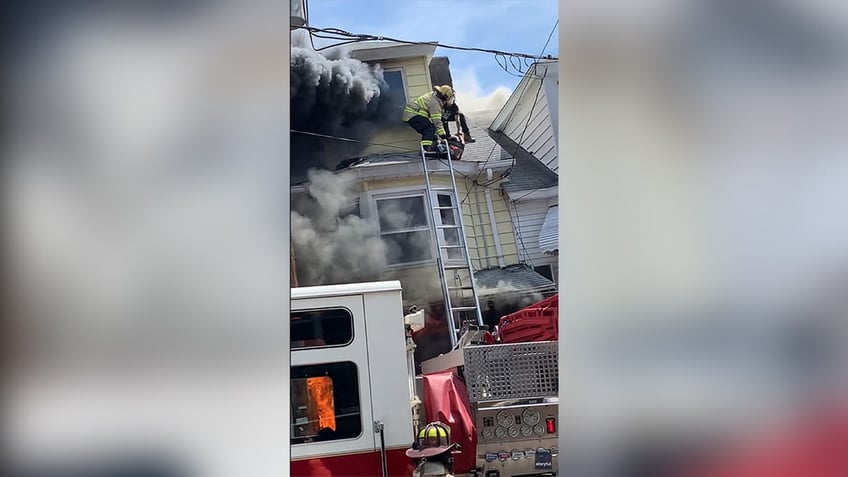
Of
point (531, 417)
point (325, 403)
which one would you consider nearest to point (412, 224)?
point (531, 417)

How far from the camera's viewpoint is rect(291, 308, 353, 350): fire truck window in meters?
1.93

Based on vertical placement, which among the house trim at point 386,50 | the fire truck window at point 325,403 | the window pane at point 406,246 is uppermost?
the house trim at point 386,50

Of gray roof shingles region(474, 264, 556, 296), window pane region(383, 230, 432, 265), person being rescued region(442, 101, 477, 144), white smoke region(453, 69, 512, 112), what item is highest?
white smoke region(453, 69, 512, 112)

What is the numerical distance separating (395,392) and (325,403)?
25 cm

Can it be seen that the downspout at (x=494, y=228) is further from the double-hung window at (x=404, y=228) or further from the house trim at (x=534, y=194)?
the double-hung window at (x=404, y=228)

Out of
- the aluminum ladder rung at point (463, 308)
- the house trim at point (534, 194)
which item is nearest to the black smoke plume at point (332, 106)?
the house trim at point (534, 194)

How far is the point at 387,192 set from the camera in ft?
5.36

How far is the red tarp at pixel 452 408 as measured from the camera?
5.88ft

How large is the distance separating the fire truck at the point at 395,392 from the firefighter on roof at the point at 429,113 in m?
0.38

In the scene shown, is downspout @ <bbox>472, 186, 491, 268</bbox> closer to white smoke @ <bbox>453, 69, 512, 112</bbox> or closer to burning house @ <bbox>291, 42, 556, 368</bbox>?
burning house @ <bbox>291, 42, 556, 368</bbox>

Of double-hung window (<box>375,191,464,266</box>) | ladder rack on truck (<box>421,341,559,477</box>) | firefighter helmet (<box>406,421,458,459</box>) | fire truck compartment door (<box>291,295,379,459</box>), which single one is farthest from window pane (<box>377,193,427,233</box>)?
firefighter helmet (<box>406,421,458,459</box>)
